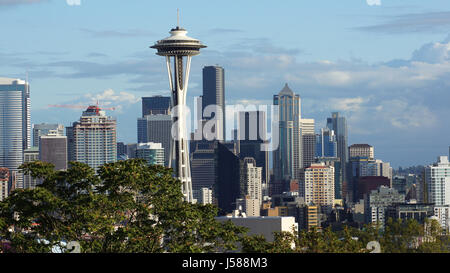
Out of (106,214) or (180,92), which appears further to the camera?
(180,92)

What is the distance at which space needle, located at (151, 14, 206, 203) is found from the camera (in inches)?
4894

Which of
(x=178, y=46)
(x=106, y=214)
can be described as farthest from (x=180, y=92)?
(x=106, y=214)

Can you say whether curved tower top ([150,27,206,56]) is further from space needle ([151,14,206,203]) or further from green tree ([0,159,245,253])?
green tree ([0,159,245,253])

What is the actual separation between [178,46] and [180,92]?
372 inches

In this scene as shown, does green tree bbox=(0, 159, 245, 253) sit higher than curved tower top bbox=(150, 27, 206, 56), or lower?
lower

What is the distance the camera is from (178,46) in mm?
129625

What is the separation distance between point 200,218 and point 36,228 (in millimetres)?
7579

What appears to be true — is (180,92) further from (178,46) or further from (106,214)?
(106,214)

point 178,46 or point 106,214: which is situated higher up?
point 178,46

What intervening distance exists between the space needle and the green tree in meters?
84.7

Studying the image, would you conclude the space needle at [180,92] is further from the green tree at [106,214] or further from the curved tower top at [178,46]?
the green tree at [106,214]

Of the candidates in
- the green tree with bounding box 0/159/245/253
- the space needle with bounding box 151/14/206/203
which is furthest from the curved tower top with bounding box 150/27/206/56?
the green tree with bounding box 0/159/245/253

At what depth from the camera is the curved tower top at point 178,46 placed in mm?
129500
